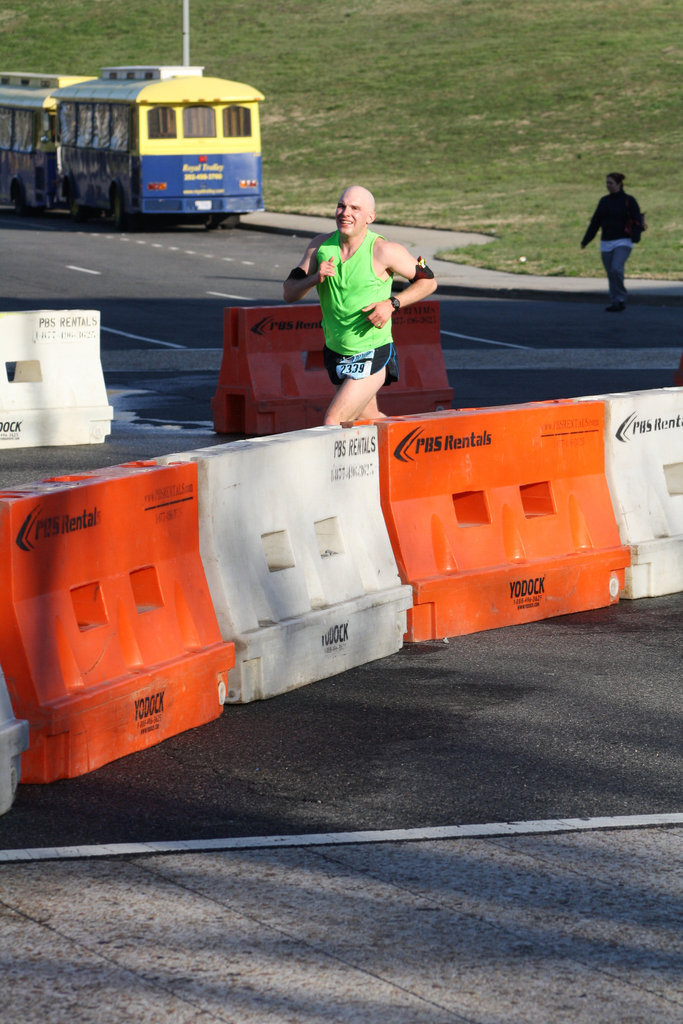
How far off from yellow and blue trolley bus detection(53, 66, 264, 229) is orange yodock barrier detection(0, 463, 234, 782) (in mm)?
33156

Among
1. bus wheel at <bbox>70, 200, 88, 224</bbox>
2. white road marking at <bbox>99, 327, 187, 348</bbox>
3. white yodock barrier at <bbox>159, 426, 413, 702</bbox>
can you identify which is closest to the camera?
white yodock barrier at <bbox>159, 426, 413, 702</bbox>

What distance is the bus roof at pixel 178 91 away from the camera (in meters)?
39.6

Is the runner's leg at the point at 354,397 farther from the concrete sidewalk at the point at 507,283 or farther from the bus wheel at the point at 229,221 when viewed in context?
the bus wheel at the point at 229,221

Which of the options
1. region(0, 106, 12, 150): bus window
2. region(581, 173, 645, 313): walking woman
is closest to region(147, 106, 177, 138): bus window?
region(0, 106, 12, 150): bus window

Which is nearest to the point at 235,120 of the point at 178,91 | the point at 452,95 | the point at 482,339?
the point at 178,91

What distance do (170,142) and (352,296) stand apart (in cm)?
3072

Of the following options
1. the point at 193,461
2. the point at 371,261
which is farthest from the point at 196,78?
the point at 193,461

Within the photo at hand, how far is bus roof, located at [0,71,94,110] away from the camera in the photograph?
45.0 meters

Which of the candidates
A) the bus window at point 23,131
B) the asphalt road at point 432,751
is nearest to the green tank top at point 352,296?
the asphalt road at point 432,751

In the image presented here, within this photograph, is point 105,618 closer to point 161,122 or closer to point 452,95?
point 161,122

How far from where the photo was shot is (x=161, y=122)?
3953cm

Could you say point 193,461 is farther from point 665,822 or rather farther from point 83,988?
point 83,988

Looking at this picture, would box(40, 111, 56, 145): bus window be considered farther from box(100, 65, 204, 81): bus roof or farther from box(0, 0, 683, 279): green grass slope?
box(0, 0, 683, 279): green grass slope

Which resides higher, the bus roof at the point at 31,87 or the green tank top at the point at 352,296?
the bus roof at the point at 31,87
